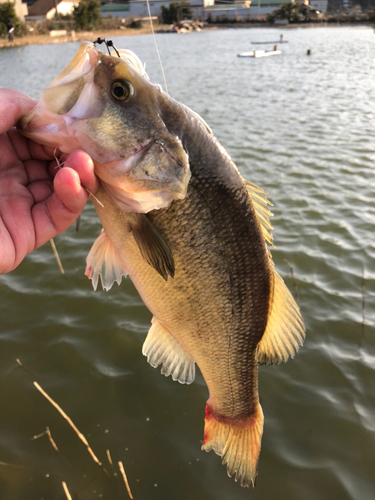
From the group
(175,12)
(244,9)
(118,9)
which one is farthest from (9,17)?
(244,9)

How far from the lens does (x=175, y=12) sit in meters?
90.2

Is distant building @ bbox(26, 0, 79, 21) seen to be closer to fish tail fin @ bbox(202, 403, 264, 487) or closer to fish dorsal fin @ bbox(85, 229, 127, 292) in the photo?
fish dorsal fin @ bbox(85, 229, 127, 292)

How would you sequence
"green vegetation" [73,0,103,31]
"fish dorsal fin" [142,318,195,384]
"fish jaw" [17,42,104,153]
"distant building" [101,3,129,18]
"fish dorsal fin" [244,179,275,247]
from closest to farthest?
"fish jaw" [17,42,104,153] < "fish dorsal fin" [244,179,275,247] < "fish dorsal fin" [142,318,195,384] < "green vegetation" [73,0,103,31] < "distant building" [101,3,129,18]

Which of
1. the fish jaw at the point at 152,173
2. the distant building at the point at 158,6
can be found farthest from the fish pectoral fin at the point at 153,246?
the distant building at the point at 158,6

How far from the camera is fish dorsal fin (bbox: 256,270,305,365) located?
208 cm

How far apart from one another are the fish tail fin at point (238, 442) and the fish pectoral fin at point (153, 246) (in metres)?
1.14

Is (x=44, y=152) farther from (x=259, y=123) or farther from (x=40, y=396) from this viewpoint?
(x=259, y=123)

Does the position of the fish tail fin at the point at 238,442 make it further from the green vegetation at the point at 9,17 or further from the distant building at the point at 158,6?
the distant building at the point at 158,6

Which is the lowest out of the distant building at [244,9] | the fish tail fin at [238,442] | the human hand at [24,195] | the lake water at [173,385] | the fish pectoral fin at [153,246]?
the lake water at [173,385]

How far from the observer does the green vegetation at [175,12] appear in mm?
89750

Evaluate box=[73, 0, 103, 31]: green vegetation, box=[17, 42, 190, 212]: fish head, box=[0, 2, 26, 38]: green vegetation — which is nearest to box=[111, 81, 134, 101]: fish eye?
box=[17, 42, 190, 212]: fish head

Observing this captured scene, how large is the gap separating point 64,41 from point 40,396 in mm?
48748

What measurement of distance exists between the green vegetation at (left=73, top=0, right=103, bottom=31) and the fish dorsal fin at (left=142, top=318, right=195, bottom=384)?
63673 mm

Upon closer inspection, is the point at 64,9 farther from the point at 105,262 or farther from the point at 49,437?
the point at 105,262
